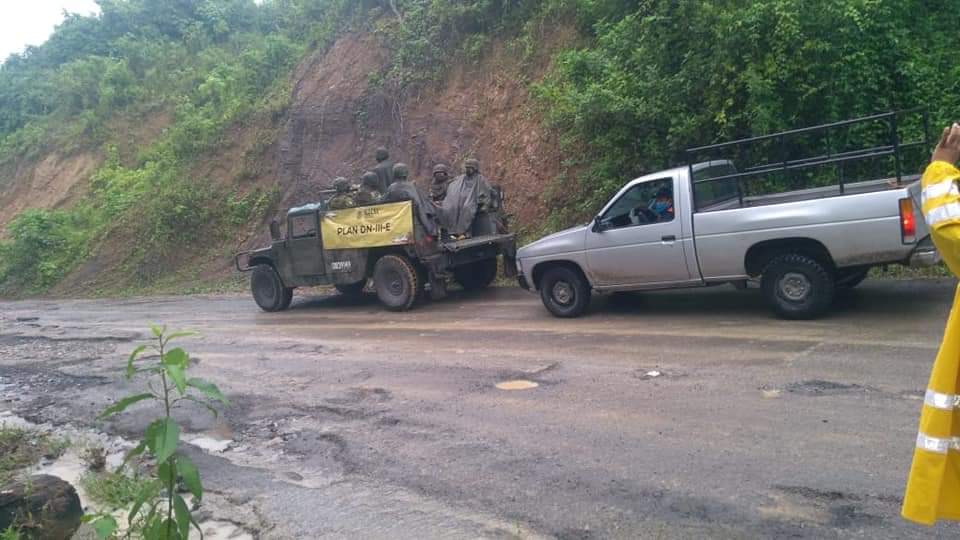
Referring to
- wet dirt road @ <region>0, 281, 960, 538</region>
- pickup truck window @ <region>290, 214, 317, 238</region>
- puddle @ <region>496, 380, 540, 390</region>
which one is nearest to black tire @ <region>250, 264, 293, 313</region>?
pickup truck window @ <region>290, 214, 317, 238</region>

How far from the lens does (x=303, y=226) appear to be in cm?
1432

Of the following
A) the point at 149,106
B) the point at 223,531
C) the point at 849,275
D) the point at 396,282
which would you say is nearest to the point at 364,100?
the point at 396,282

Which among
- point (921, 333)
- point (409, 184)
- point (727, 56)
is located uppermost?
point (727, 56)

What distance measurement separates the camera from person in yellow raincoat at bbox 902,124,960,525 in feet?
8.28

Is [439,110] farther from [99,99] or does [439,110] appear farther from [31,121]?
[31,121]

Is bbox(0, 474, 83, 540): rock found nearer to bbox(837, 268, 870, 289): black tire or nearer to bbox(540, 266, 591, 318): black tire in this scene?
bbox(540, 266, 591, 318): black tire

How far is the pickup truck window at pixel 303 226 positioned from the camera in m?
14.1

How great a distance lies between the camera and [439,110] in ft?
69.4

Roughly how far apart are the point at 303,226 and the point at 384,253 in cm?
190

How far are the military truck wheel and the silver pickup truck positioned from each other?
8.76ft

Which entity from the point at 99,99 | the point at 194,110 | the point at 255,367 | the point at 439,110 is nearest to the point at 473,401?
the point at 255,367

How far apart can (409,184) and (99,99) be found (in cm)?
3157

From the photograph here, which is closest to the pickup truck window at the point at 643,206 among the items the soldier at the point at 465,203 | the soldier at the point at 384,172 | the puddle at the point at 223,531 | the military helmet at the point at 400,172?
the soldier at the point at 465,203

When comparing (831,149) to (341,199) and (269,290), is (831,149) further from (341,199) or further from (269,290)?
(269,290)
